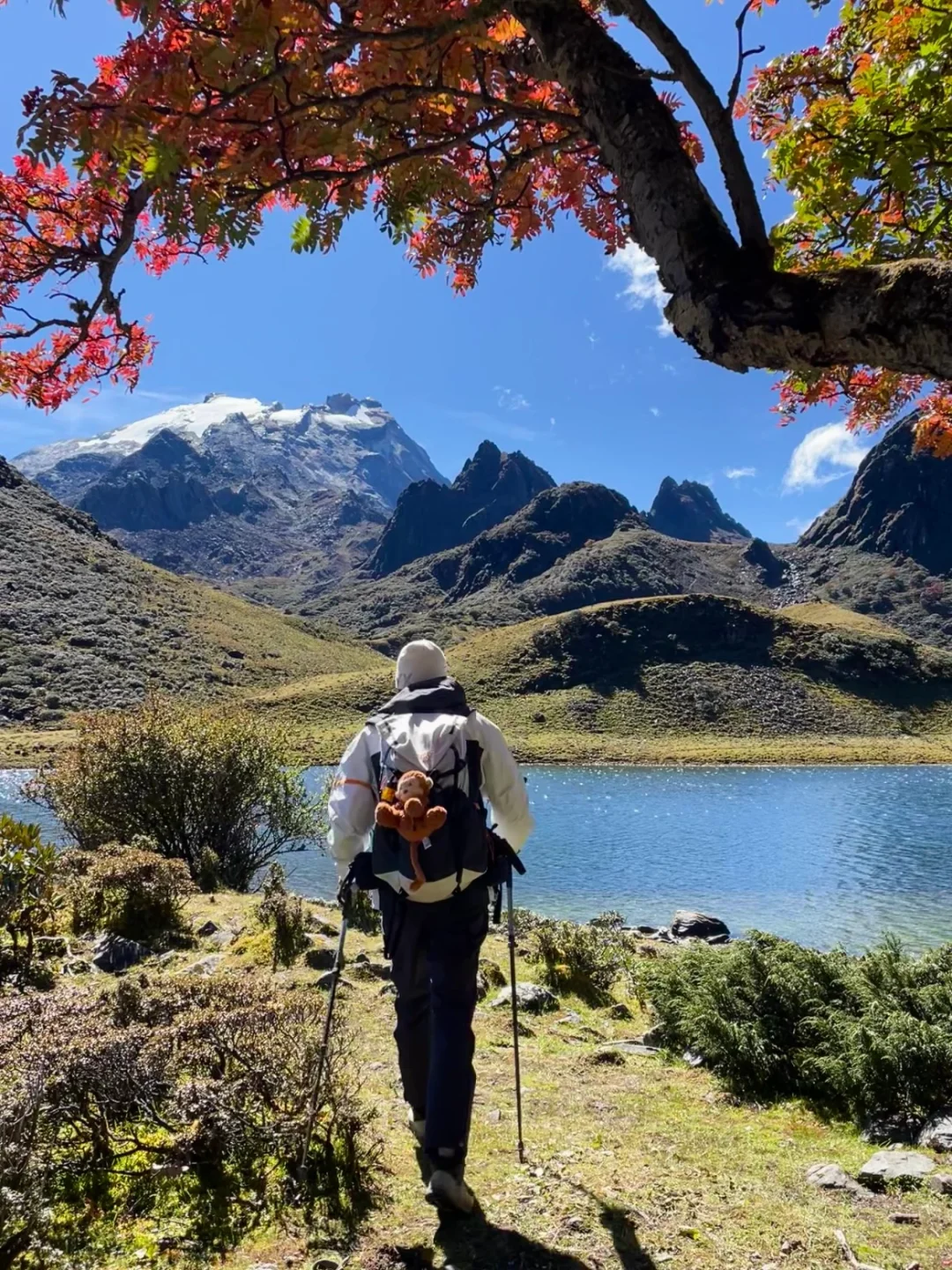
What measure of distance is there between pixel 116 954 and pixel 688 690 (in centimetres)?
11040

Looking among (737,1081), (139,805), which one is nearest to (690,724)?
(139,805)

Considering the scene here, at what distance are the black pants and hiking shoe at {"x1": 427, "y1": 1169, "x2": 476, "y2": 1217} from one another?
5 cm

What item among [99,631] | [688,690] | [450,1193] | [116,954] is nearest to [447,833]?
[450,1193]

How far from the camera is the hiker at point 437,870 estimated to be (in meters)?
3.42

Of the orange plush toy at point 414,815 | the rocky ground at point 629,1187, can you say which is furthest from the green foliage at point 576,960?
the orange plush toy at point 414,815

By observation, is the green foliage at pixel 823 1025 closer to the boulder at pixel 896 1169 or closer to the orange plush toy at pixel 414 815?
the boulder at pixel 896 1169

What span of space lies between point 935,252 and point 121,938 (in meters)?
9.98

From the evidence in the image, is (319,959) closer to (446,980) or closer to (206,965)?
(206,965)

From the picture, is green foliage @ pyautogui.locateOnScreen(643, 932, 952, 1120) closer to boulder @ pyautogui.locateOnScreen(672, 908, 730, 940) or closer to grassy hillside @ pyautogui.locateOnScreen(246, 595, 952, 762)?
boulder @ pyautogui.locateOnScreen(672, 908, 730, 940)

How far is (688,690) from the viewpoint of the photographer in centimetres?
11350

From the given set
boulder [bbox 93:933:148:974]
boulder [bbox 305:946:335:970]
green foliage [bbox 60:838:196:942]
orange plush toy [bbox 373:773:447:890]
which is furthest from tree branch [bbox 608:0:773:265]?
green foliage [bbox 60:838:196:942]

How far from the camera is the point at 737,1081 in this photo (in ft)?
18.8

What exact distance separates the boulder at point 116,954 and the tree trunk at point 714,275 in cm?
841

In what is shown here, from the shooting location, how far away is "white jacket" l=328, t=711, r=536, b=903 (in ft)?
11.8
